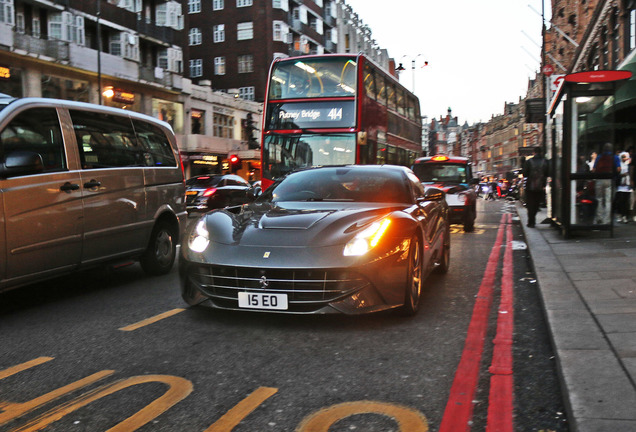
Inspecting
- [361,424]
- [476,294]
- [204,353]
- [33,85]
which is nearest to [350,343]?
[204,353]

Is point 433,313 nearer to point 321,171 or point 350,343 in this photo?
point 350,343

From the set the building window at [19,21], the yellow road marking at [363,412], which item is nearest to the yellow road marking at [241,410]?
→ the yellow road marking at [363,412]

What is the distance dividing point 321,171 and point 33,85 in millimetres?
23958

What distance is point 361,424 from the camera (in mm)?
2979

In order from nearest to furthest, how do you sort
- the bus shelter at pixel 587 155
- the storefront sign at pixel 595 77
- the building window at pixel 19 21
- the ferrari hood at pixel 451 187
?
the storefront sign at pixel 595 77 → the bus shelter at pixel 587 155 → the ferrari hood at pixel 451 187 → the building window at pixel 19 21

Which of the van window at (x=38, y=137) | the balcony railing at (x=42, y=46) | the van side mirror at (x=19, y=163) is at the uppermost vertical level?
the balcony railing at (x=42, y=46)

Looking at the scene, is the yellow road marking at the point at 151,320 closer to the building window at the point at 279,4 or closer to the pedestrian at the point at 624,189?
the pedestrian at the point at 624,189

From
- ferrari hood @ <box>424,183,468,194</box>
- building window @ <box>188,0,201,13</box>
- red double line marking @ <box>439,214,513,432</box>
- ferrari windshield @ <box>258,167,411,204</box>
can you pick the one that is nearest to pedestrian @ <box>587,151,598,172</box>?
ferrari hood @ <box>424,183,468,194</box>

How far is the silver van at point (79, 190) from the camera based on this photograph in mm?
5184

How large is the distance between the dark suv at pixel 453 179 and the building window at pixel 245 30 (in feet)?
128

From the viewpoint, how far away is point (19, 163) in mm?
5012

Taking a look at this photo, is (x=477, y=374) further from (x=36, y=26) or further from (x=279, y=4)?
(x=279, y=4)

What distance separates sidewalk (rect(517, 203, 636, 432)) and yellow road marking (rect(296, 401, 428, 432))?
2.38ft

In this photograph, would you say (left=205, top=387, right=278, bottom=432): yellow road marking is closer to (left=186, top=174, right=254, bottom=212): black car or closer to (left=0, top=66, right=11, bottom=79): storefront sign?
(left=186, top=174, right=254, bottom=212): black car
